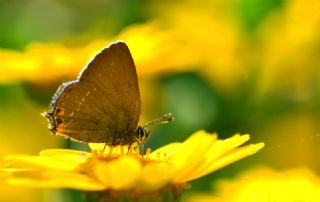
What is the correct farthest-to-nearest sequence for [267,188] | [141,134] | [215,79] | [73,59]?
[215,79] < [73,59] < [267,188] < [141,134]

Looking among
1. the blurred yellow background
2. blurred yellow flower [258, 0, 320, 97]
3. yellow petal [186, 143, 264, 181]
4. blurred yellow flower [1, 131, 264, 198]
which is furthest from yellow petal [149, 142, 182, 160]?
blurred yellow flower [258, 0, 320, 97]

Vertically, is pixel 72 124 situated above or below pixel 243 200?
above

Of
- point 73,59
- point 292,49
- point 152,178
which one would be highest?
point 292,49

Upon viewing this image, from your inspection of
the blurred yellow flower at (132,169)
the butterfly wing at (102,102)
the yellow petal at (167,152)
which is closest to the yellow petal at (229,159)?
the blurred yellow flower at (132,169)

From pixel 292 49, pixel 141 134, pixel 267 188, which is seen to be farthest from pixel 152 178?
pixel 292 49

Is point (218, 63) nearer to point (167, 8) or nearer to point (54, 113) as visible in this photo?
point (167, 8)

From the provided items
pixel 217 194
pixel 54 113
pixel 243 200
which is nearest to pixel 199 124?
pixel 217 194

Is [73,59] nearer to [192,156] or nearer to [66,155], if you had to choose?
[66,155]
